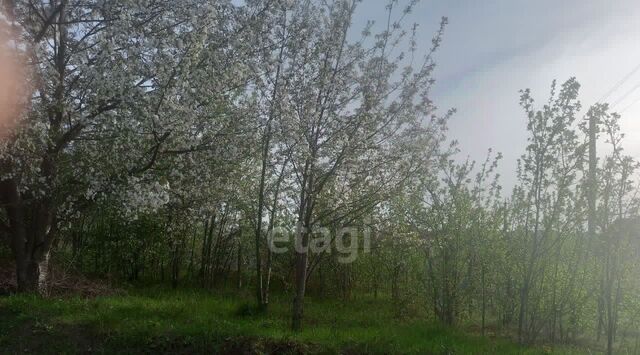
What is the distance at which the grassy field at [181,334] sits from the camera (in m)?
7.58

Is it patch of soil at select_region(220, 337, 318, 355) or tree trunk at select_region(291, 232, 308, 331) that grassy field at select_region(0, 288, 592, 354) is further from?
tree trunk at select_region(291, 232, 308, 331)

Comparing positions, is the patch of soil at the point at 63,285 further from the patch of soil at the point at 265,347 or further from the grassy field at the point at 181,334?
the patch of soil at the point at 265,347

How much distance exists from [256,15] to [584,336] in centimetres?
968

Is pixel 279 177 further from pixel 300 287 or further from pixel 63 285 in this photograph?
pixel 63 285

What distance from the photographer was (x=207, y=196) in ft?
36.0

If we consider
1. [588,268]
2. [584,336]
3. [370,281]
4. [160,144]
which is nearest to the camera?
[160,144]

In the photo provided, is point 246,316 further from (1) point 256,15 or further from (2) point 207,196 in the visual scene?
(1) point 256,15

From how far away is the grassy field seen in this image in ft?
24.9

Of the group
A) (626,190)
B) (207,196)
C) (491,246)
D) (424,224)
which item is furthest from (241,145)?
(626,190)

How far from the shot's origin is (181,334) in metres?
7.89

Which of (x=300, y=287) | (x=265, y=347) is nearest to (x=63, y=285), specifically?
(x=300, y=287)

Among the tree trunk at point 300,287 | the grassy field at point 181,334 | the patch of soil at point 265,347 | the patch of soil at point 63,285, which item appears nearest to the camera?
Result: the patch of soil at point 265,347

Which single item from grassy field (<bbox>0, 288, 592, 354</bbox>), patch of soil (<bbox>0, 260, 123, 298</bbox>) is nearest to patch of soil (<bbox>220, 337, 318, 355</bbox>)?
grassy field (<bbox>0, 288, 592, 354</bbox>)

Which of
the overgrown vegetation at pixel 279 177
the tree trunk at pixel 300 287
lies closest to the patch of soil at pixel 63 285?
the overgrown vegetation at pixel 279 177
